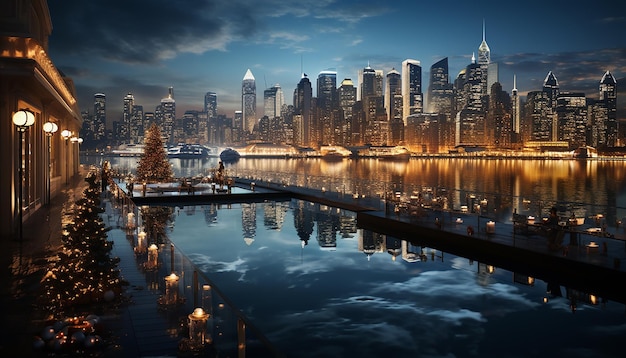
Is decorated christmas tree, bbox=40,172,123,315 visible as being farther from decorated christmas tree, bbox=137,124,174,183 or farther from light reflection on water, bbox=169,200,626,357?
decorated christmas tree, bbox=137,124,174,183

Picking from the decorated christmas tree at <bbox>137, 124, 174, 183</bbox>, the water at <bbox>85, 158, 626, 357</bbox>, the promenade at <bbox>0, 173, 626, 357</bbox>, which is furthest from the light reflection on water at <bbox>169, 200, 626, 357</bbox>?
the decorated christmas tree at <bbox>137, 124, 174, 183</bbox>

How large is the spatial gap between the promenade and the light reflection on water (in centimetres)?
79

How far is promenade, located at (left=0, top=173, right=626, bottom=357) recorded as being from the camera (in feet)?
20.0

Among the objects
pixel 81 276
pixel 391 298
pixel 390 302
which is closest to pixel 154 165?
pixel 391 298

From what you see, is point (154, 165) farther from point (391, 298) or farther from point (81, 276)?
point (81, 276)

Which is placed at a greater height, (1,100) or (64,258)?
(1,100)

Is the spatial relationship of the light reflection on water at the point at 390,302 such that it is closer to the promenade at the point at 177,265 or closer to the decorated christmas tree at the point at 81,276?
the promenade at the point at 177,265

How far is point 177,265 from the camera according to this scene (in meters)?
→ 7.72

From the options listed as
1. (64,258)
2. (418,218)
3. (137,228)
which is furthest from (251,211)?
(64,258)

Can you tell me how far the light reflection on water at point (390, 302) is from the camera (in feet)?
26.2

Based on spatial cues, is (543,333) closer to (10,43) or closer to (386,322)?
(386,322)

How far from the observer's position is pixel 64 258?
7516 millimetres

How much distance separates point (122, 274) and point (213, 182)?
23726mm

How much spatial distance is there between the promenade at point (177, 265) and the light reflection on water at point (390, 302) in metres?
0.79
